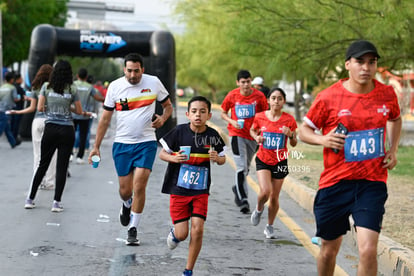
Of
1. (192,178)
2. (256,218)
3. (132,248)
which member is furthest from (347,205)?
(256,218)

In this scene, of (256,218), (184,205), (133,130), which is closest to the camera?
(184,205)

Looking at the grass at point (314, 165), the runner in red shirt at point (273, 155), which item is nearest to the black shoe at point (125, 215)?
the runner in red shirt at point (273, 155)

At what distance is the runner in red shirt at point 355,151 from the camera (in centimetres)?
542

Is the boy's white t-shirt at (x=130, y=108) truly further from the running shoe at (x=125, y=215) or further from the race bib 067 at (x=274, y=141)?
the race bib 067 at (x=274, y=141)

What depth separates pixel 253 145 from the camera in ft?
36.7

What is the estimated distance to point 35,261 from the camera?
23.7 feet

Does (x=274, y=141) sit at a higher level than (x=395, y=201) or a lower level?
higher

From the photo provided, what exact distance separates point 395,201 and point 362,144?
619 centimetres

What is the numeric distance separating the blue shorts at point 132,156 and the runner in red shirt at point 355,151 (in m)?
2.94

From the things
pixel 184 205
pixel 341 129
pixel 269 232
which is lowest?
pixel 269 232

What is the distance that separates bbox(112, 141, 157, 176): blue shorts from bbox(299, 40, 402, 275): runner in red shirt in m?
2.94

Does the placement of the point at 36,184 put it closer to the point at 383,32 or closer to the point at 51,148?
the point at 51,148

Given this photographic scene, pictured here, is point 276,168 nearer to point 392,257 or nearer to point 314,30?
point 392,257

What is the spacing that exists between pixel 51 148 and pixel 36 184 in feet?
1.64
